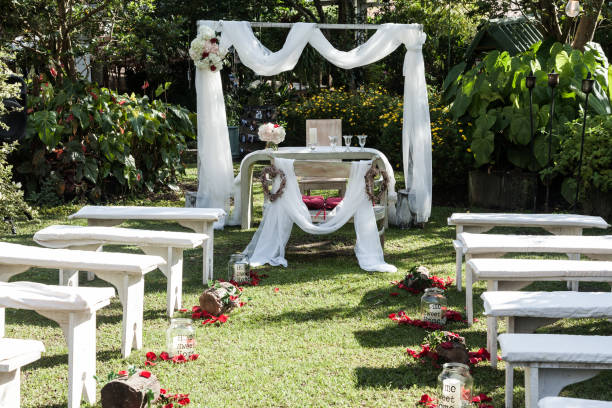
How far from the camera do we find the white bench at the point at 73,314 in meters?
3.11

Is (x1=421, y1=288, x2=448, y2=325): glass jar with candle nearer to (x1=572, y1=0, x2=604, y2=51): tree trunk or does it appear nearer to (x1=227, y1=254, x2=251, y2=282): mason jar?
(x1=227, y1=254, x2=251, y2=282): mason jar

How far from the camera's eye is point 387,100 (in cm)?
1312

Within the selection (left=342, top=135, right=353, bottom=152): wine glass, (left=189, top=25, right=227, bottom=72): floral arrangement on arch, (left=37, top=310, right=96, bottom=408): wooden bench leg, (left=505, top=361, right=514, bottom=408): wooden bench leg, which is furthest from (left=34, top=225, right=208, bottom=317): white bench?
(left=189, top=25, right=227, bottom=72): floral arrangement on arch

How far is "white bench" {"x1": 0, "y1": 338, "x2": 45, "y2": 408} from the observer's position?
2613 millimetres

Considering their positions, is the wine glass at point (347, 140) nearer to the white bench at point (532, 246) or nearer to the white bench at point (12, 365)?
the white bench at point (532, 246)

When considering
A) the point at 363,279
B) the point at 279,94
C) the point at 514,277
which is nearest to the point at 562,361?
the point at 514,277

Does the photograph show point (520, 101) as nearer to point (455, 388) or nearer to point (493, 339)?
point (493, 339)

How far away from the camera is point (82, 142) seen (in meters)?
8.52

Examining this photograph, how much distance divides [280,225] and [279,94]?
32.9ft

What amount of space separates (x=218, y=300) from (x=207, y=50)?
3.65m

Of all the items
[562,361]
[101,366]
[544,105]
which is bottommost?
[101,366]

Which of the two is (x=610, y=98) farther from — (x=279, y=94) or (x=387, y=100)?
(x=279, y=94)

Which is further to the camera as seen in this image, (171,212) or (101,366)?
(171,212)

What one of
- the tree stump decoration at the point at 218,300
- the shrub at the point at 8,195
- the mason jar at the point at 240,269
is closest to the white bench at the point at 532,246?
the tree stump decoration at the point at 218,300
